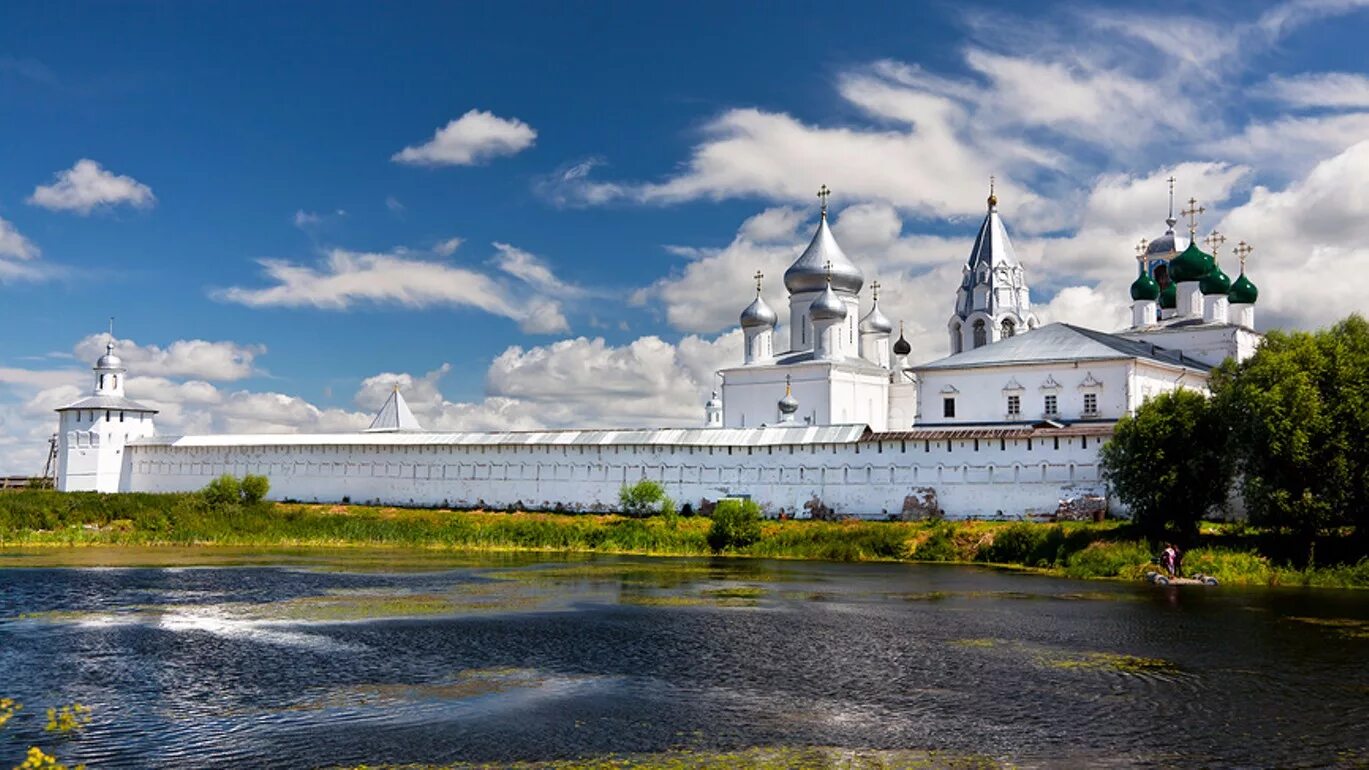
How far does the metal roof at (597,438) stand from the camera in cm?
3116

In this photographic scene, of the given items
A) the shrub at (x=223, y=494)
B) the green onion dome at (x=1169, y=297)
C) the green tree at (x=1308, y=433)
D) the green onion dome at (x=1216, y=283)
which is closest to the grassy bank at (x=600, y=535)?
the shrub at (x=223, y=494)

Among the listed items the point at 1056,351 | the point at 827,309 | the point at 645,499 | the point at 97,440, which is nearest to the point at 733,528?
the point at 645,499

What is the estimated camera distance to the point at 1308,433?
63.8 feet

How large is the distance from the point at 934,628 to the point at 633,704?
18.3ft

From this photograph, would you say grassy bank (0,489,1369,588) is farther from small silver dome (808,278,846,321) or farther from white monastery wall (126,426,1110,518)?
small silver dome (808,278,846,321)

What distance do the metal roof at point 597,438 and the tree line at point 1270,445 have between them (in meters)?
8.79

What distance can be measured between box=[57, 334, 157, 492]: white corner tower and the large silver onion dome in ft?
78.3

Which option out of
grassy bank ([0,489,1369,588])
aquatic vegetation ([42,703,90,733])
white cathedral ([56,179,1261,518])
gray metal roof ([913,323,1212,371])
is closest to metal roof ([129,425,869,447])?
white cathedral ([56,179,1261,518])

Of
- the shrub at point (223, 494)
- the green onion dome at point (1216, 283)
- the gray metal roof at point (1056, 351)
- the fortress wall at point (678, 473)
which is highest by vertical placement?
the green onion dome at point (1216, 283)

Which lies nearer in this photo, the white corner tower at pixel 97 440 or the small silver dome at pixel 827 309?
the small silver dome at pixel 827 309

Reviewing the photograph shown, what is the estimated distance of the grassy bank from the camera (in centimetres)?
2172

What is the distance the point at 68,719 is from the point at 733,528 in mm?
18633

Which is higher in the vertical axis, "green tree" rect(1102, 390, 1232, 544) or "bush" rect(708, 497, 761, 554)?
"green tree" rect(1102, 390, 1232, 544)

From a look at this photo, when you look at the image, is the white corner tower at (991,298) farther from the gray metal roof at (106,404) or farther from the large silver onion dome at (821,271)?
the gray metal roof at (106,404)
